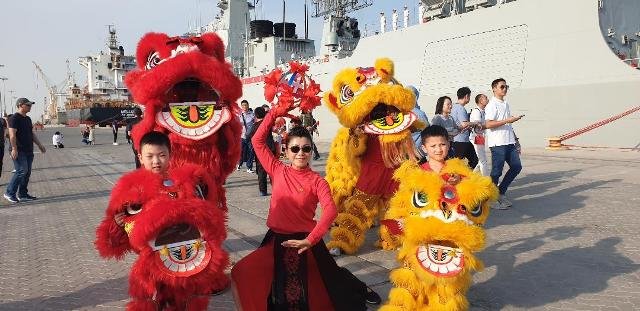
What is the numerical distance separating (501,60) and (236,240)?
1205cm

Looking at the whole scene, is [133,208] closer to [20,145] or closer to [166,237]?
[166,237]

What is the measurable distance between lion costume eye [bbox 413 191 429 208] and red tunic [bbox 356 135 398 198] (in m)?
1.64

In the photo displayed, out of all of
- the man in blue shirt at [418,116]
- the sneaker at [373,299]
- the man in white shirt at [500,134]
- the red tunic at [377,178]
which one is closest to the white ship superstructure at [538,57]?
the man in white shirt at [500,134]

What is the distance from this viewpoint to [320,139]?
23.0 meters

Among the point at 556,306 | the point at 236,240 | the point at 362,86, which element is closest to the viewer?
the point at 556,306

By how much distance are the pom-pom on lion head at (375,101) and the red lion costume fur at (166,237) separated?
205cm

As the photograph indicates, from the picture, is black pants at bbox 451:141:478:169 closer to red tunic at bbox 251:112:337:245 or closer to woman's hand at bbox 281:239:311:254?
red tunic at bbox 251:112:337:245

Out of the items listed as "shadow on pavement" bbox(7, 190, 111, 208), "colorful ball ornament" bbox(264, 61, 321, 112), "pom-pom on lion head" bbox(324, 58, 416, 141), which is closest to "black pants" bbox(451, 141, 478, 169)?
"pom-pom on lion head" bbox(324, 58, 416, 141)

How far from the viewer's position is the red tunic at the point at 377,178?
14.8 feet

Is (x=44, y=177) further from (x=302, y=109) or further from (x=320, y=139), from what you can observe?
(x=320, y=139)

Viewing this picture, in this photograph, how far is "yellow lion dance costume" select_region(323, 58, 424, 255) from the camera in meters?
4.38

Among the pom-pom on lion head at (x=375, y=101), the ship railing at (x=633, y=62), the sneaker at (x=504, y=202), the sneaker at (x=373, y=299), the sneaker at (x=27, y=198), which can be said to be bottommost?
the sneaker at (x=27, y=198)

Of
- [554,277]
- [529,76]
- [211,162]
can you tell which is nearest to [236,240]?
[211,162]

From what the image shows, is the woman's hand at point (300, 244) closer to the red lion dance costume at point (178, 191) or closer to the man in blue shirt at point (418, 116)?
the red lion dance costume at point (178, 191)
